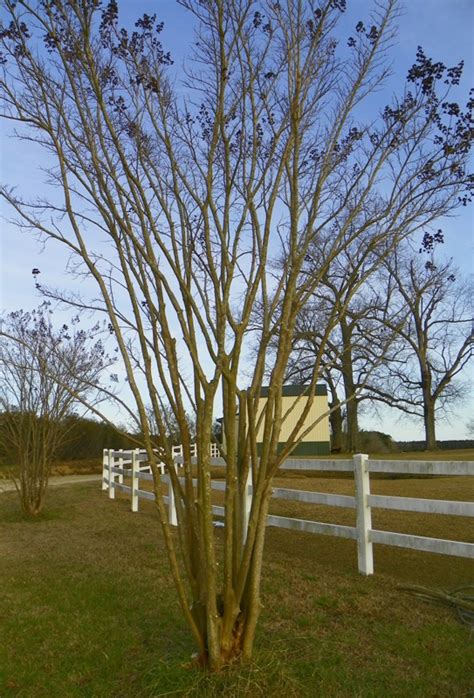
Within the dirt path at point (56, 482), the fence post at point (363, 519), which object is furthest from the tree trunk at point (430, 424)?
the fence post at point (363, 519)

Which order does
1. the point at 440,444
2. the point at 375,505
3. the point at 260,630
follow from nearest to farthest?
the point at 260,630 < the point at 375,505 < the point at 440,444

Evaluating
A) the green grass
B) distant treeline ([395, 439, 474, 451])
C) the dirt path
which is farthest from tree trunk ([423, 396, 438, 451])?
the green grass

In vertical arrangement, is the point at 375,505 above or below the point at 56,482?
above

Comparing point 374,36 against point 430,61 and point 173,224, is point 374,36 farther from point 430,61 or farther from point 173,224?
point 173,224

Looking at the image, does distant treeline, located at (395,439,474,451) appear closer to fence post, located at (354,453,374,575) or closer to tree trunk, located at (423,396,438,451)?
tree trunk, located at (423,396,438,451)

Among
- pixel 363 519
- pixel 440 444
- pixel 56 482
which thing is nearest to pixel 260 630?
pixel 363 519

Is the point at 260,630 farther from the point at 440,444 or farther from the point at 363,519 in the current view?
the point at 440,444

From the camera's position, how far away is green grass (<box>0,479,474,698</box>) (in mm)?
3688

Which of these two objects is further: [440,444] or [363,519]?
[440,444]

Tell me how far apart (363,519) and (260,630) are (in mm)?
2205

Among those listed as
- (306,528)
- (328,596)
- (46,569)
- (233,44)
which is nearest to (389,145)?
(233,44)

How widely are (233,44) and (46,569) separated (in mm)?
5549

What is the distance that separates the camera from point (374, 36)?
4.51 meters

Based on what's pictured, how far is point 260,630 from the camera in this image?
4617 mm
